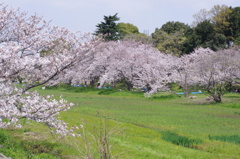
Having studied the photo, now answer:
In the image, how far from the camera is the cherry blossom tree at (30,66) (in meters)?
7.64

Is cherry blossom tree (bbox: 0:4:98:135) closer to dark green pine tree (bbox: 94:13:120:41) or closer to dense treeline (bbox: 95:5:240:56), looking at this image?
dense treeline (bbox: 95:5:240:56)

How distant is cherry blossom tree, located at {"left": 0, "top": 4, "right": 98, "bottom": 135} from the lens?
7.64 metres

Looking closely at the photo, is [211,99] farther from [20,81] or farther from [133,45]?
[133,45]

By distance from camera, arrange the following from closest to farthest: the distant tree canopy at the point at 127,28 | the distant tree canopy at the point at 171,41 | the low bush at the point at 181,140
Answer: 1. the low bush at the point at 181,140
2. the distant tree canopy at the point at 171,41
3. the distant tree canopy at the point at 127,28

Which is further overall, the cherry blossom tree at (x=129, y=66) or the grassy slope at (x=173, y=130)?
the cherry blossom tree at (x=129, y=66)

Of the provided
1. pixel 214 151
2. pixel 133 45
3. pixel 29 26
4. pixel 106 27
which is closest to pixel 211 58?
pixel 214 151

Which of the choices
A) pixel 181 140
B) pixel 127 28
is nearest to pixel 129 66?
pixel 181 140

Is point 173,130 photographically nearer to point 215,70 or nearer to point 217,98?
point 217,98

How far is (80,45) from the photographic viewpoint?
33.7 feet

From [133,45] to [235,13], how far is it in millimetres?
15633

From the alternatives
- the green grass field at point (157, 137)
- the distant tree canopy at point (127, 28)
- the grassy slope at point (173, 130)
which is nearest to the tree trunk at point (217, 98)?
the grassy slope at point (173, 130)

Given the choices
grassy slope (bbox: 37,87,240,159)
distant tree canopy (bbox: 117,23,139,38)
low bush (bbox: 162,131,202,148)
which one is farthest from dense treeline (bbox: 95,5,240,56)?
low bush (bbox: 162,131,202,148)

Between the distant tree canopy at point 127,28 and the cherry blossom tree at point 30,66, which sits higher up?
the distant tree canopy at point 127,28

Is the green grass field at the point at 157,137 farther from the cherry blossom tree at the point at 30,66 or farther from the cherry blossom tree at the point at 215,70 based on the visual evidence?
the cherry blossom tree at the point at 215,70
